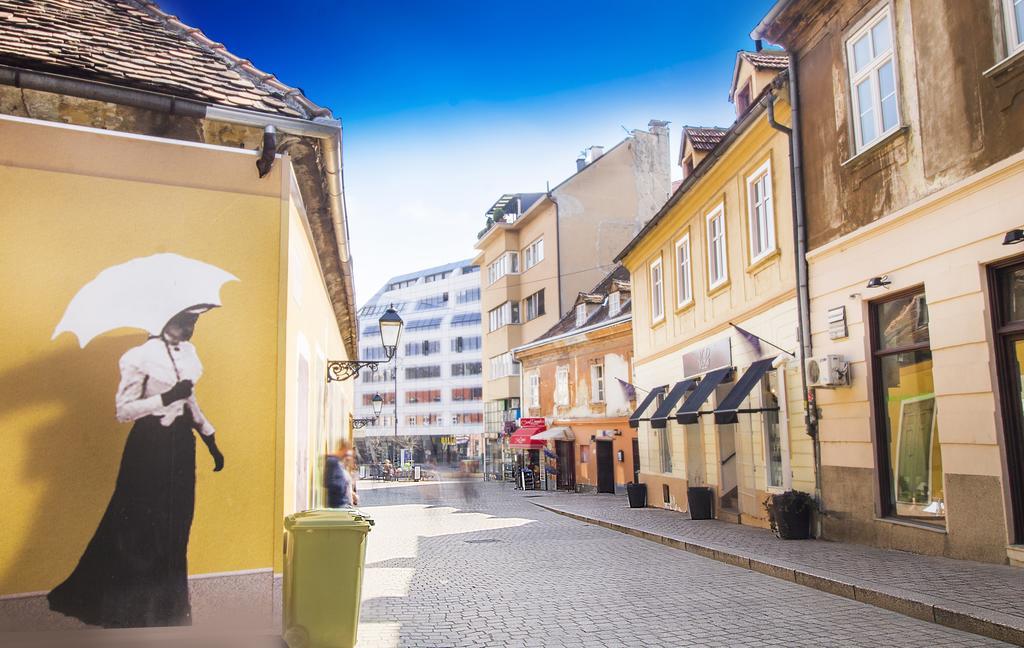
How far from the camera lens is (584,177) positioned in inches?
1587

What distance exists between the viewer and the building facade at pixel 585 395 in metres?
31.0

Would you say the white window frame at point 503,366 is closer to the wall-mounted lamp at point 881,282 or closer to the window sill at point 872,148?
the window sill at point 872,148

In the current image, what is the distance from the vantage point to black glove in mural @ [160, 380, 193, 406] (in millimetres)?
6969

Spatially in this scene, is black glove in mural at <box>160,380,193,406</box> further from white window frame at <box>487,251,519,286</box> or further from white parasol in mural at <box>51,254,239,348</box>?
white window frame at <box>487,251,519,286</box>

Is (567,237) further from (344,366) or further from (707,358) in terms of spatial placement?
(344,366)

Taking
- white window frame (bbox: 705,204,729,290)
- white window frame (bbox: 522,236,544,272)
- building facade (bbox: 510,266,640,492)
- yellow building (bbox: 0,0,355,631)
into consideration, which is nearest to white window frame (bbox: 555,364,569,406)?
building facade (bbox: 510,266,640,492)

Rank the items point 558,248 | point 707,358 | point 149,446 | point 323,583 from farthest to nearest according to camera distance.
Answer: point 558,248 < point 707,358 < point 149,446 < point 323,583

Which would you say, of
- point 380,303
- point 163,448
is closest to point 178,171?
point 163,448

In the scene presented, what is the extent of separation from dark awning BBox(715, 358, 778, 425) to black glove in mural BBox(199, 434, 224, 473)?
9063 millimetres

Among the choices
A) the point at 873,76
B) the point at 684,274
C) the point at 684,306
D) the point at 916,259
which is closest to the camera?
the point at 916,259

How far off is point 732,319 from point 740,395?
2.82 metres

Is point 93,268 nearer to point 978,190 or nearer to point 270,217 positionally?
point 270,217

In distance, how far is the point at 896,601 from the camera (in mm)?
7508

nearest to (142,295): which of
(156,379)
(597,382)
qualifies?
(156,379)
